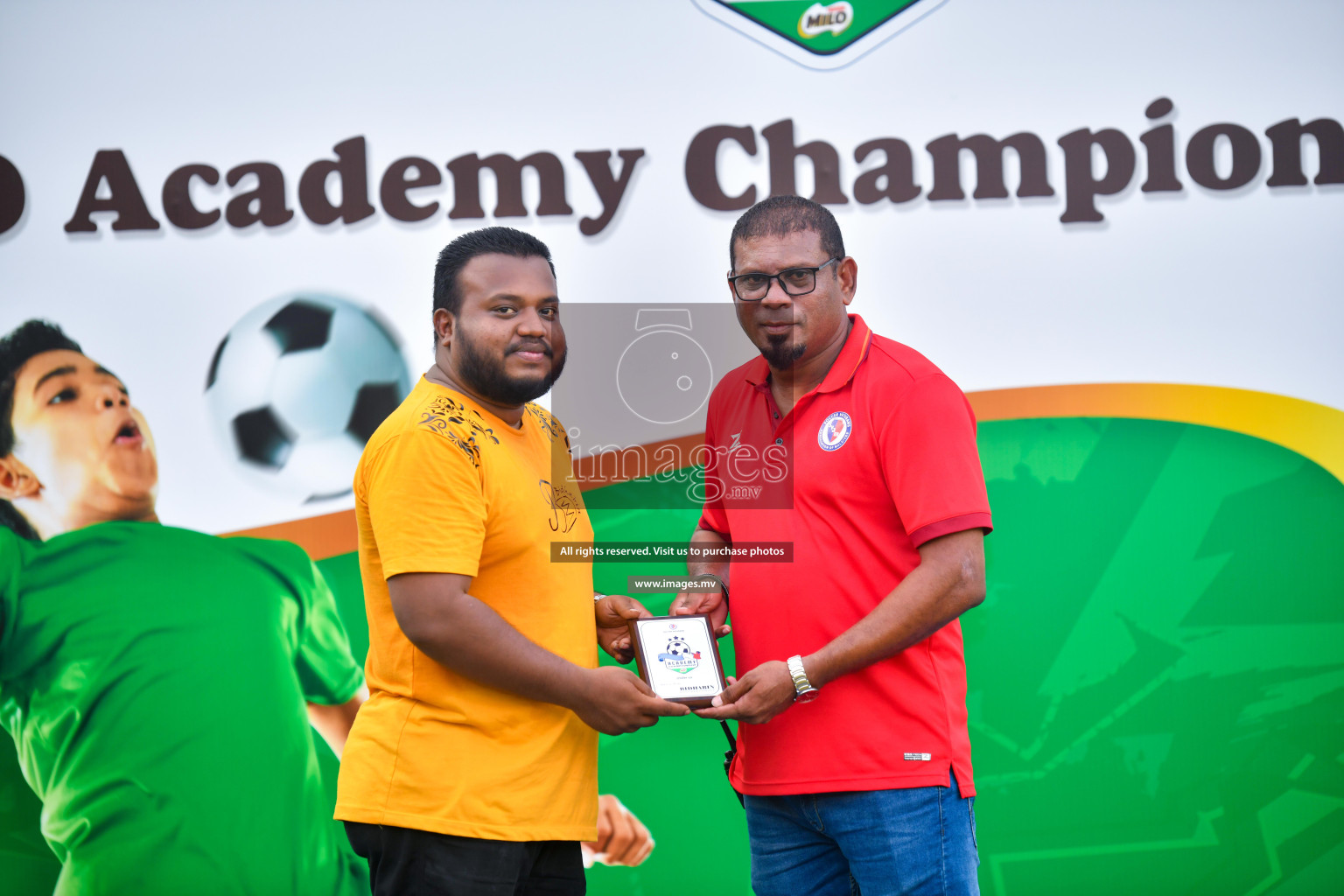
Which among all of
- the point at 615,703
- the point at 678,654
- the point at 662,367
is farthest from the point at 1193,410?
the point at 615,703

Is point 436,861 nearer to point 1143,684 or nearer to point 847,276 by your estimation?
point 847,276

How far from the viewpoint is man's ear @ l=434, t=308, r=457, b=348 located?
190cm

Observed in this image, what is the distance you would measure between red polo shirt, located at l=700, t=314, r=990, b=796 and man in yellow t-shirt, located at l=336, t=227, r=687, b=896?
0.32 m

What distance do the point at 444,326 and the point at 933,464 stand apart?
1.00 meters

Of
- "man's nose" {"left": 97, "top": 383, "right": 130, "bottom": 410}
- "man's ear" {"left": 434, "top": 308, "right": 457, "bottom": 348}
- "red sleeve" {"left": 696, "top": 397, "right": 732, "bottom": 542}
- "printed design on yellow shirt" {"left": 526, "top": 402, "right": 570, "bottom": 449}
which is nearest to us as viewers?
"man's ear" {"left": 434, "top": 308, "right": 457, "bottom": 348}

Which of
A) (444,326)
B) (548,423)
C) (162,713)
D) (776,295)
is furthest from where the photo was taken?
(162,713)

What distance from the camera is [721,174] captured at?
301 cm

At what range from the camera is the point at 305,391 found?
299cm

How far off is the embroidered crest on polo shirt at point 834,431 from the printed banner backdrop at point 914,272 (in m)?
0.99

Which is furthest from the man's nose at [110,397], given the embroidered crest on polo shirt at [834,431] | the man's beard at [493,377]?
the embroidered crest on polo shirt at [834,431]

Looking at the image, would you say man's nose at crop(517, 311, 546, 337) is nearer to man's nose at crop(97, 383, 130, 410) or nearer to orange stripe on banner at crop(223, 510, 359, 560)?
orange stripe on banner at crop(223, 510, 359, 560)

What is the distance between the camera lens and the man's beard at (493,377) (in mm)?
1859

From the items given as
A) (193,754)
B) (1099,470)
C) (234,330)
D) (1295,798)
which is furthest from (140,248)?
(1295,798)

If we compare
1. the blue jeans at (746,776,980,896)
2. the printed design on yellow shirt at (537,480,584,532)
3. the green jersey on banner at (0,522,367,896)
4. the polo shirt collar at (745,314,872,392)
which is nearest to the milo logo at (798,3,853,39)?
the polo shirt collar at (745,314,872,392)
